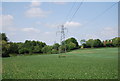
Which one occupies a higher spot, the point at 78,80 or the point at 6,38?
the point at 6,38

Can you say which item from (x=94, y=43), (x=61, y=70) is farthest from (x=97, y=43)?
(x=61, y=70)

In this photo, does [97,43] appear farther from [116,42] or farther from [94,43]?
[116,42]

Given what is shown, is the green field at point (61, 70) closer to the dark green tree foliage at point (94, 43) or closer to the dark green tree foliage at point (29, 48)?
the dark green tree foliage at point (29, 48)

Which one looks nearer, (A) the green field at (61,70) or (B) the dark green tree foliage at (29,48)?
(A) the green field at (61,70)

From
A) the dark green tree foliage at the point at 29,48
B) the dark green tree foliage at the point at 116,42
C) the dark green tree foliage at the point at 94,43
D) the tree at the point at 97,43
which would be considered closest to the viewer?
the dark green tree foliage at the point at 116,42

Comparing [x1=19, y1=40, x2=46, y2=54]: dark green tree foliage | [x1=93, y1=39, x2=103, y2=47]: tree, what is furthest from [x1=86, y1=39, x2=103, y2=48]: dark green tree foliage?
[x1=19, y1=40, x2=46, y2=54]: dark green tree foliage

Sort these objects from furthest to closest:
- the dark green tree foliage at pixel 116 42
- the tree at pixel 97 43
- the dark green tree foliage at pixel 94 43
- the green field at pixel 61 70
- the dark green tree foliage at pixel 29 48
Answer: the dark green tree foliage at pixel 94 43 < the tree at pixel 97 43 < the dark green tree foliage at pixel 29 48 < the dark green tree foliage at pixel 116 42 < the green field at pixel 61 70

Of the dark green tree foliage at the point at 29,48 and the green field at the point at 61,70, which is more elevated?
the dark green tree foliage at the point at 29,48

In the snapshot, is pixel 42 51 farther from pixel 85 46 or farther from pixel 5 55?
pixel 5 55

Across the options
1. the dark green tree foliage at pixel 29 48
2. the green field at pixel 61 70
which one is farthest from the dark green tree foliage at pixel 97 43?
the green field at pixel 61 70

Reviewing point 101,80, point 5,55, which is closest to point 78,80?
point 101,80

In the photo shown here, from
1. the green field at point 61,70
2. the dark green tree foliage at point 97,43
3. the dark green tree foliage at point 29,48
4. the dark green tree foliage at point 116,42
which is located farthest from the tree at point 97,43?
the green field at point 61,70

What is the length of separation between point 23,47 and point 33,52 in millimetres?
7171

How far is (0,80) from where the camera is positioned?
9.91 meters
